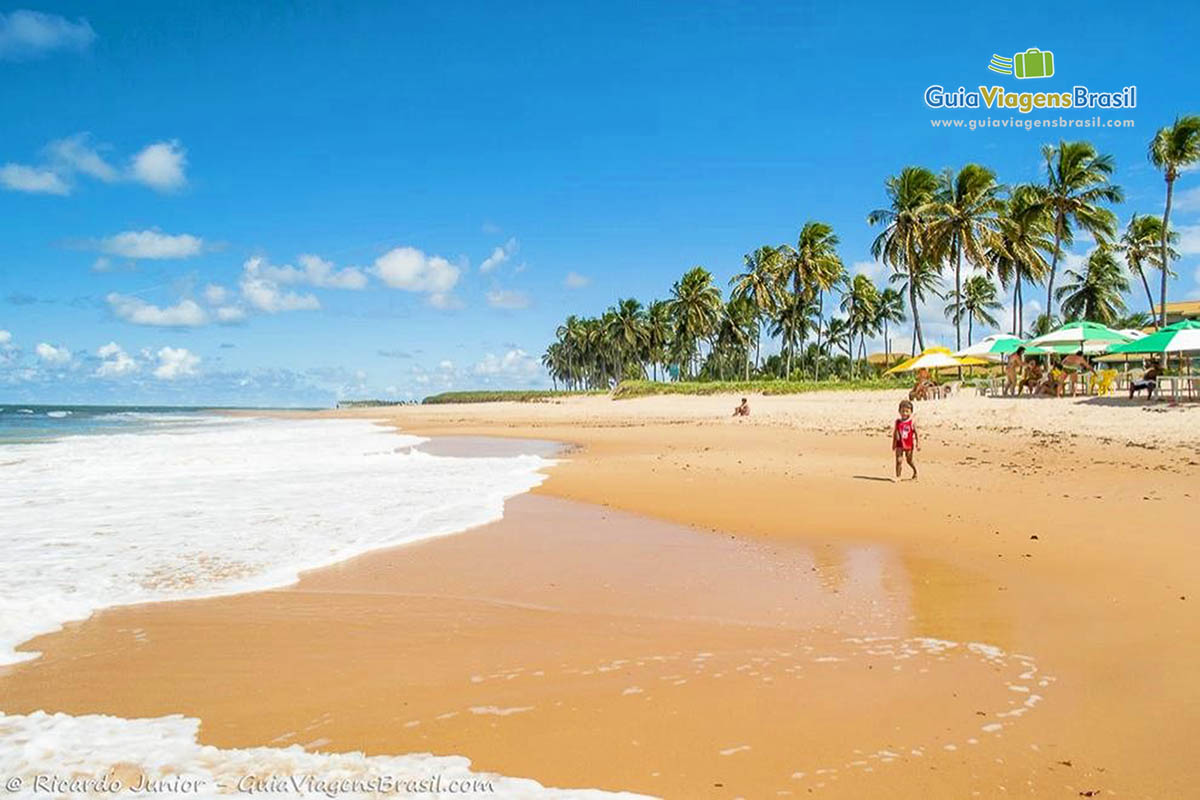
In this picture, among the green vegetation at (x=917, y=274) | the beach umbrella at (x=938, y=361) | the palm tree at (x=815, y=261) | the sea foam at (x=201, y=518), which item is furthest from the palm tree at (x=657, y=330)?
the sea foam at (x=201, y=518)

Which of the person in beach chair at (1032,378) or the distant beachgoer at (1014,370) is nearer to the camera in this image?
the person in beach chair at (1032,378)

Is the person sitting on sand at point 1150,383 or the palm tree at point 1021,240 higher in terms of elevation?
the palm tree at point 1021,240

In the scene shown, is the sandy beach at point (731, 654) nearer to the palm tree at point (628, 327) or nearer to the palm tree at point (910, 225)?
the palm tree at point (910, 225)

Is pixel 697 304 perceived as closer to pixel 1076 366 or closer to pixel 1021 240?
pixel 1021 240

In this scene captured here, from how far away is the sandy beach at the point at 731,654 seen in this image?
3.11 metres

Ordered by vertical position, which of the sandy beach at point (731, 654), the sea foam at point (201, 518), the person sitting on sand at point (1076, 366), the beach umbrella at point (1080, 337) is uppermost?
the beach umbrella at point (1080, 337)

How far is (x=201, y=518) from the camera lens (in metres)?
9.61

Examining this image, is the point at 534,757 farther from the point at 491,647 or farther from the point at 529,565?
the point at 529,565

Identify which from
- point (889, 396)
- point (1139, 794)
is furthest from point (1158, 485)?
point (889, 396)

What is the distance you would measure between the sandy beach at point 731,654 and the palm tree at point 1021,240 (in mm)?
34964

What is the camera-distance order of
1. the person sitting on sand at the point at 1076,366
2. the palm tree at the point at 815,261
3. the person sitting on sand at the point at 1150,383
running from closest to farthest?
the person sitting on sand at the point at 1150,383, the person sitting on sand at the point at 1076,366, the palm tree at the point at 815,261

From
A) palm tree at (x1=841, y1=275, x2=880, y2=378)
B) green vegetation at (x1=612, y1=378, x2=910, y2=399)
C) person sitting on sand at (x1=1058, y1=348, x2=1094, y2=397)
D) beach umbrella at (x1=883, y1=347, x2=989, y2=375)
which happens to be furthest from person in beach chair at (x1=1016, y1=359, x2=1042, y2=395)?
palm tree at (x1=841, y1=275, x2=880, y2=378)

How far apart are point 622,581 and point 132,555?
17.2 ft

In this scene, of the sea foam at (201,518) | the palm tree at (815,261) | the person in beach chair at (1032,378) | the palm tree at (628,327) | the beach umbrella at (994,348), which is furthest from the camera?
the palm tree at (628,327)
